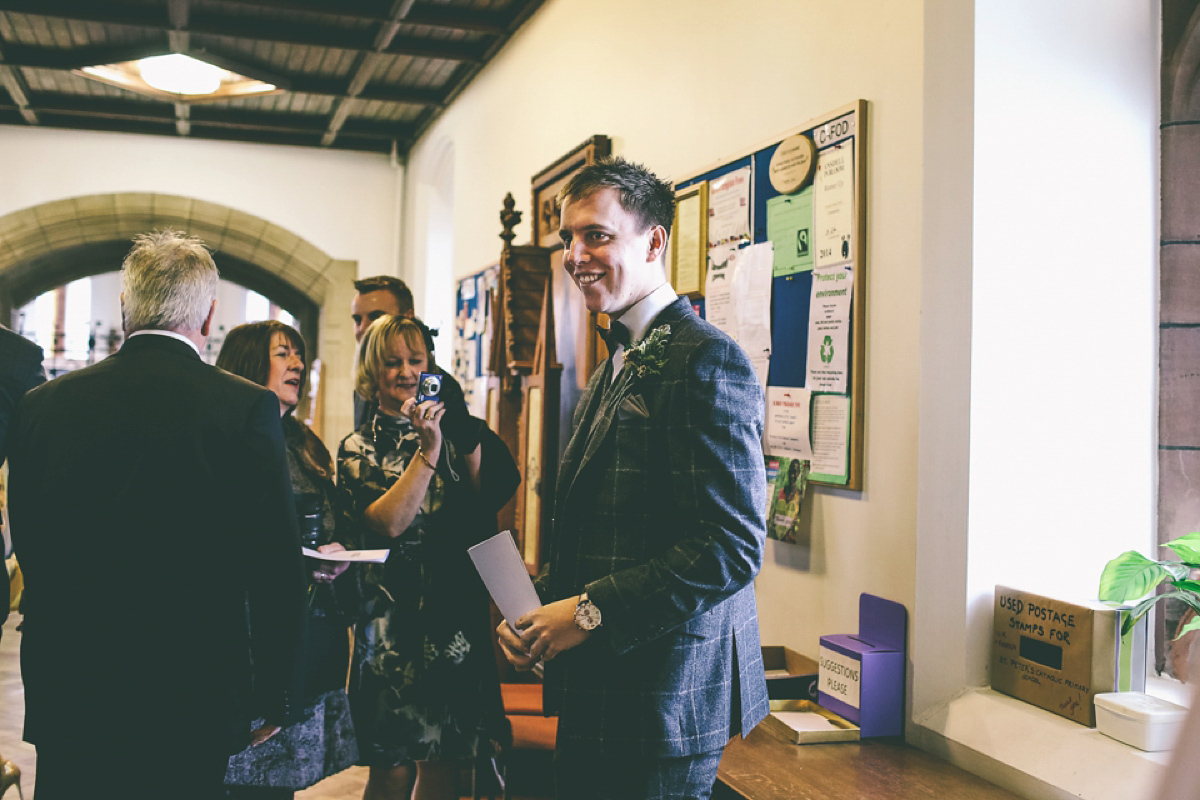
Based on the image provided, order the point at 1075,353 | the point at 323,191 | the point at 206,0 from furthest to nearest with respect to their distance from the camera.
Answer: the point at 323,191 → the point at 206,0 → the point at 1075,353

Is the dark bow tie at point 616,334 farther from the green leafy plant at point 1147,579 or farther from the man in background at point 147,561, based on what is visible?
the green leafy plant at point 1147,579

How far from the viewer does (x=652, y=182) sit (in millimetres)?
1614

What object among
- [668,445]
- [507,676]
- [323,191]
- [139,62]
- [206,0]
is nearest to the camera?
[668,445]

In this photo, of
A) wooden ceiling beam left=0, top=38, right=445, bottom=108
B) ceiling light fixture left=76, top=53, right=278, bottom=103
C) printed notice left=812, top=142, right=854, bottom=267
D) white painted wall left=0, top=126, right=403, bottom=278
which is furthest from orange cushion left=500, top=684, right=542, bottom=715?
white painted wall left=0, top=126, right=403, bottom=278

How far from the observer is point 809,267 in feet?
8.23

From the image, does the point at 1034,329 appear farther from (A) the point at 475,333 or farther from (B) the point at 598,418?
(A) the point at 475,333

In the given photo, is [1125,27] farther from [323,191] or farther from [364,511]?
[323,191]

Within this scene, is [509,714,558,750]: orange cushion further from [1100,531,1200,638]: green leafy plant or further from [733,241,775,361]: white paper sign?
[1100,531,1200,638]: green leafy plant

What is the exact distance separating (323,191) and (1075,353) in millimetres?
7101

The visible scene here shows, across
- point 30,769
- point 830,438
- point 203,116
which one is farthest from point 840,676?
point 203,116

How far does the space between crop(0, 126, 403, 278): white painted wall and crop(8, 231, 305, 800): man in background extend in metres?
6.71

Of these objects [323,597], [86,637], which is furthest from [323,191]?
[86,637]

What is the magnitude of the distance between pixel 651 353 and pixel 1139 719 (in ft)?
3.50

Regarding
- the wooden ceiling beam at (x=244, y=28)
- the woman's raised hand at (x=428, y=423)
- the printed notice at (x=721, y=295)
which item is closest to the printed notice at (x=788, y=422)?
the printed notice at (x=721, y=295)
